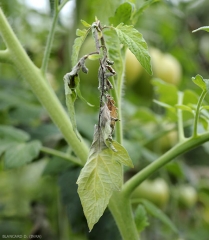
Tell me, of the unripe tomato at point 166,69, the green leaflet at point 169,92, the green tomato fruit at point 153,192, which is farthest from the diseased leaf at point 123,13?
the unripe tomato at point 166,69

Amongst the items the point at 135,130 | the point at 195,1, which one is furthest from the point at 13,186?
the point at 195,1

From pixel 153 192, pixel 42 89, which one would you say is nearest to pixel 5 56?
pixel 42 89

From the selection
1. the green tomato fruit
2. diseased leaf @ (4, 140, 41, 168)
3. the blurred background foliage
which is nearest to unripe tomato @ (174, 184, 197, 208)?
the blurred background foliage

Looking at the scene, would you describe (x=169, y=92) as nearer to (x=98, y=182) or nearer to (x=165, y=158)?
(x=165, y=158)

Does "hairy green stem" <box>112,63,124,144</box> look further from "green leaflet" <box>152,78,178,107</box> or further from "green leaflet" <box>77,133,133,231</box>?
"green leaflet" <box>152,78,178,107</box>

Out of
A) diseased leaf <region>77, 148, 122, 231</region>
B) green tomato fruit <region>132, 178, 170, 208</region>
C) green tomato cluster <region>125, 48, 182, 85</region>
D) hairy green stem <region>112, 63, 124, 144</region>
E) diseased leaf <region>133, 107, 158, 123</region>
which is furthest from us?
green tomato cluster <region>125, 48, 182, 85</region>

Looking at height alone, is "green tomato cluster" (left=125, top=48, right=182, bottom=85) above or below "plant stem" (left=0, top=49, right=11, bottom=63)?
below
